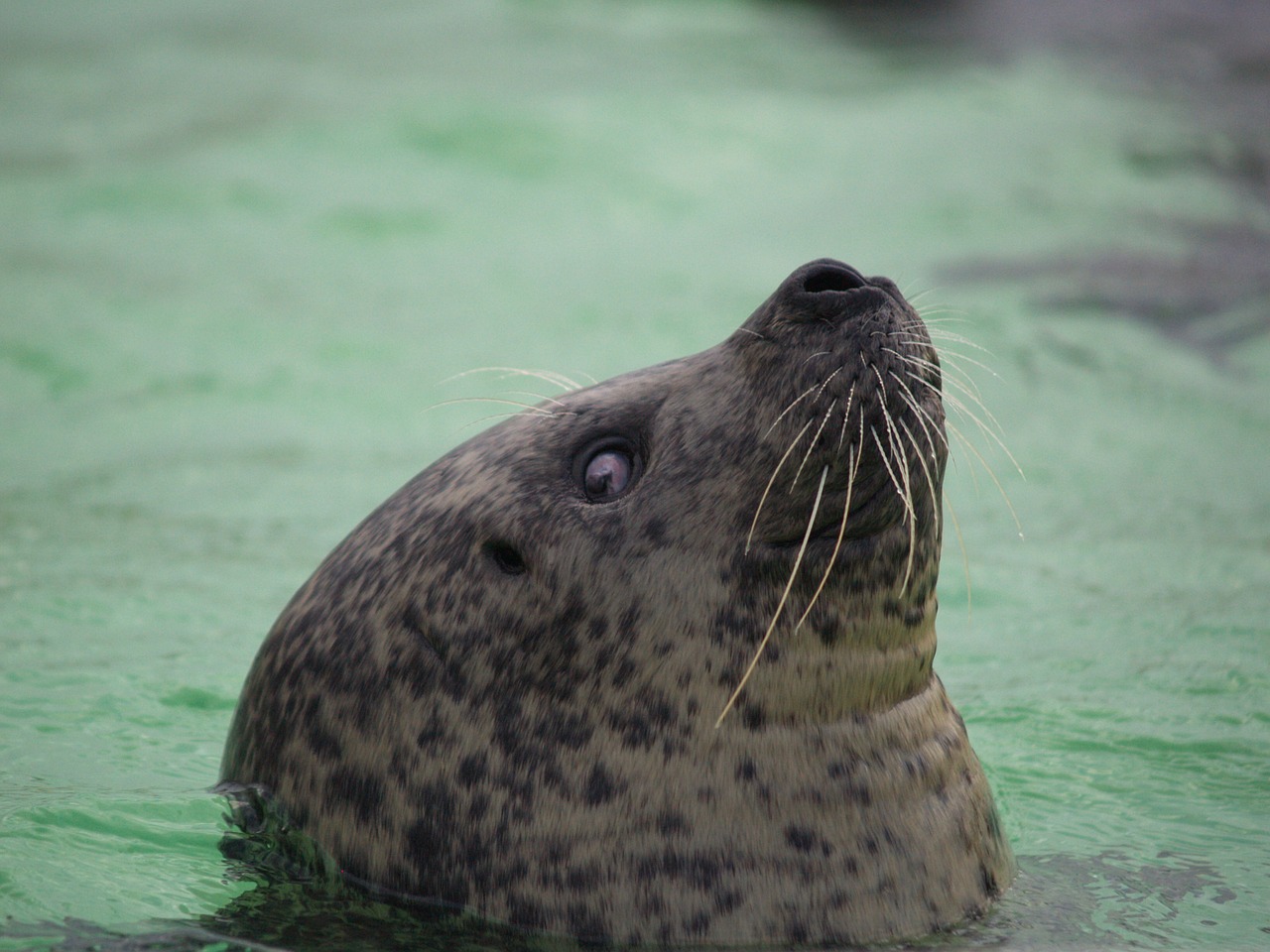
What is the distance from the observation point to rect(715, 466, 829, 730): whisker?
3053 millimetres

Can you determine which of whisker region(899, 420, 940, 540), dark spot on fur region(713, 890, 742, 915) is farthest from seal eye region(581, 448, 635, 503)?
dark spot on fur region(713, 890, 742, 915)

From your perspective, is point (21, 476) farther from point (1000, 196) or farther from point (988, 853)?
point (1000, 196)

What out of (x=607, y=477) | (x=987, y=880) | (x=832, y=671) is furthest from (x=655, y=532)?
(x=987, y=880)

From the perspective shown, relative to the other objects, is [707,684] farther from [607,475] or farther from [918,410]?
[918,410]

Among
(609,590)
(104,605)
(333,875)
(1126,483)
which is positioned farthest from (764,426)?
(1126,483)

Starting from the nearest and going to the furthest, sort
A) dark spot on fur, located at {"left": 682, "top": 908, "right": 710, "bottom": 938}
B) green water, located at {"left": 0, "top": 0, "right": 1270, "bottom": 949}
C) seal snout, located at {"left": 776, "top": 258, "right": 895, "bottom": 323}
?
1. dark spot on fur, located at {"left": 682, "top": 908, "right": 710, "bottom": 938}
2. seal snout, located at {"left": 776, "top": 258, "right": 895, "bottom": 323}
3. green water, located at {"left": 0, "top": 0, "right": 1270, "bottom": 949}

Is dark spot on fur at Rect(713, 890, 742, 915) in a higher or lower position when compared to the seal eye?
lower

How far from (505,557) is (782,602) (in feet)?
1.98

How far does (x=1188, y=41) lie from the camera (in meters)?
16.1

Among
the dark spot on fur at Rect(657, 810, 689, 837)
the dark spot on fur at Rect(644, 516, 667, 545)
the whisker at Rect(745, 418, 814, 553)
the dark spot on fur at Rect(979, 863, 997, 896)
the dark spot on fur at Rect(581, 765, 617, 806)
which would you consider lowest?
the dark spot on fur at Rect(979, 863, 997, 896)

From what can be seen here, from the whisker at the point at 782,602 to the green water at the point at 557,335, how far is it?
356 mm

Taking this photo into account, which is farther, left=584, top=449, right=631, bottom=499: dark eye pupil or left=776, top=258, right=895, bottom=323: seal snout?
left=584, top=449, right=631, bottom=499: dark eye pupil

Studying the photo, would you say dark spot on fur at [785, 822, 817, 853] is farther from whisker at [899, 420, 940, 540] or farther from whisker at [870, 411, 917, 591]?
whisker at [899, 420, 940, 540]

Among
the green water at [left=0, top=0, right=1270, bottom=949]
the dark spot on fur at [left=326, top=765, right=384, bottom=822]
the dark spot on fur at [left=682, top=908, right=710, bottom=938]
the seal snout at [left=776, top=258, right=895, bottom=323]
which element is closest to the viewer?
the dark spot on fur at [left=682, top=908, right=710, bottom=938]
